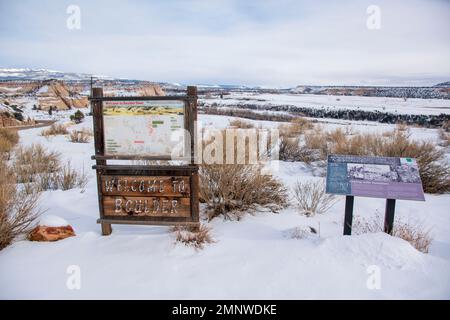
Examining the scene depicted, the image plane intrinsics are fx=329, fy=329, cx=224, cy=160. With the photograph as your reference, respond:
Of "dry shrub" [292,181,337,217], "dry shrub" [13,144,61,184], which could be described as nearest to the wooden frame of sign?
"dry shrub" [292,181,337,217]

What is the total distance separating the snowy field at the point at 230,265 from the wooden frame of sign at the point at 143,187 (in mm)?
281

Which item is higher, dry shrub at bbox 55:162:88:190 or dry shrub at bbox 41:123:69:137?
dry shrub at bbox 41:123:69:137

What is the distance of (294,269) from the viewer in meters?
3.26

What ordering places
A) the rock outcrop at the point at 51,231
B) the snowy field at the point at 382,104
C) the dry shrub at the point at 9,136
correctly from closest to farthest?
1. the rock outcrop at the point at 51,231
2. the dry shrub at the point at 9,136
3. the snowy field at the point at 382,104

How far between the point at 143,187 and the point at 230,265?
1.43 meters

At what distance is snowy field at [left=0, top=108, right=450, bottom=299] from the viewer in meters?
2.95

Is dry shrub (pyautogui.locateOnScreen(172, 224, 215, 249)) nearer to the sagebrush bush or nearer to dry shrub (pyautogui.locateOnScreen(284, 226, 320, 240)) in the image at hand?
the sagebrush bush

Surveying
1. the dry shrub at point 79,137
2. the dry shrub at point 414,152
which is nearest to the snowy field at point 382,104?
the dry shrub at point 414,152

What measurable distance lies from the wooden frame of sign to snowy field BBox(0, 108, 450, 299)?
281mm

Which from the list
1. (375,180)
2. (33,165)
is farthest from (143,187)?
(33,165)

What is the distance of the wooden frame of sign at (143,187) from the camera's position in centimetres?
391

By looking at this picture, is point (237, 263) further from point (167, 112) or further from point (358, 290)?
point (167, 112)

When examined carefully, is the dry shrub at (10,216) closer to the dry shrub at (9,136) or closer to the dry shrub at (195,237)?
the dry shrub at (195,237)

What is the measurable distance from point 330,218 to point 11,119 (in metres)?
18.3
